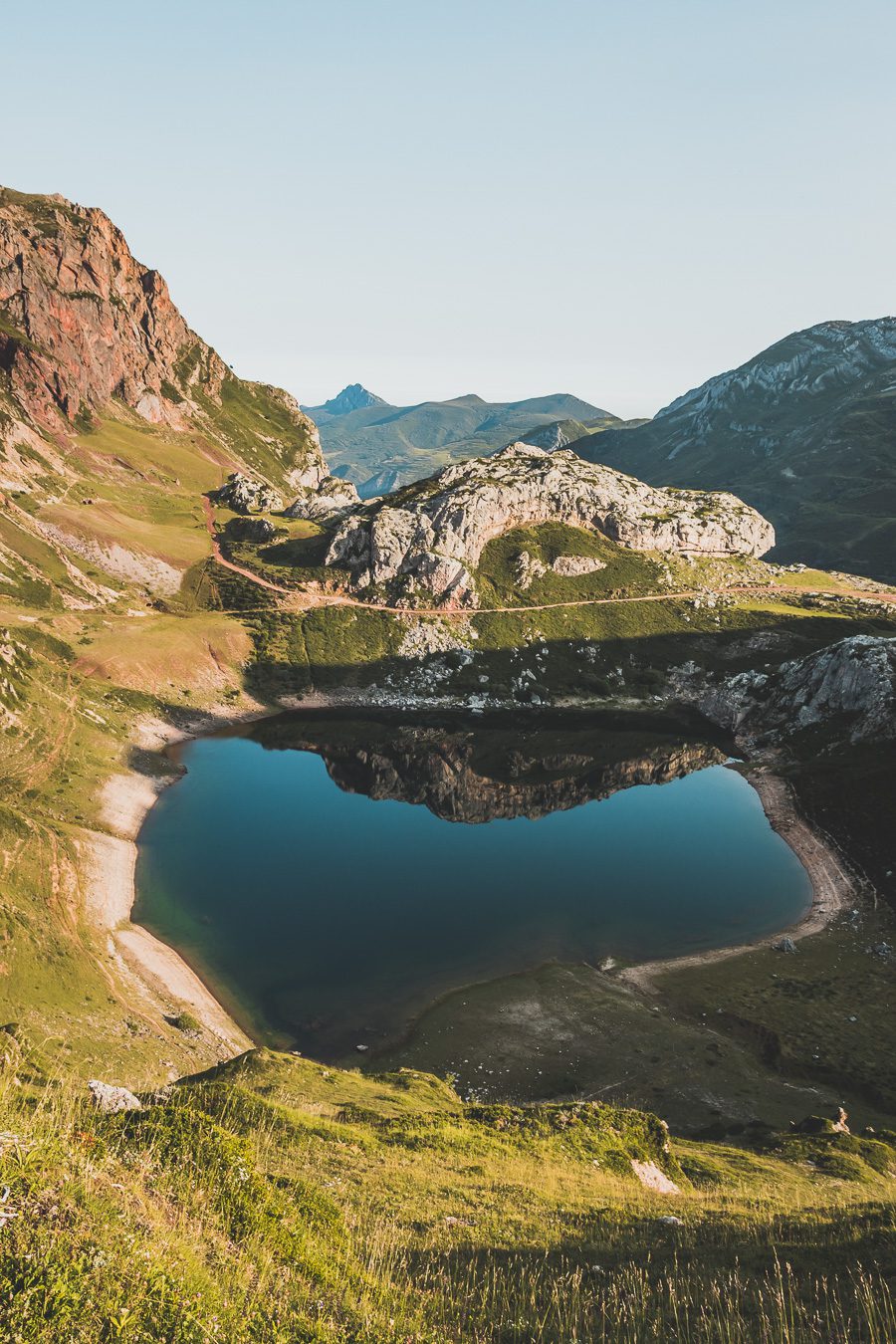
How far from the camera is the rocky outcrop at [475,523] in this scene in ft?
537

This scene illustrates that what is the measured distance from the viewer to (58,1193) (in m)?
9.76

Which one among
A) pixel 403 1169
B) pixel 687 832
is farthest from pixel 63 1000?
pixel 687 832

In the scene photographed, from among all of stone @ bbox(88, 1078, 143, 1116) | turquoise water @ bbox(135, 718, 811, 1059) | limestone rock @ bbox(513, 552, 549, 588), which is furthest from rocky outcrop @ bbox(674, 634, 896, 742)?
stone @ bbox(88, 1078, 143, 1116)

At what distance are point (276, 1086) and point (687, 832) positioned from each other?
73.2 meters

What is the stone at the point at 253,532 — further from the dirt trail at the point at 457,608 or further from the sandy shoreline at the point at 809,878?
the sandy shoreline at the point at 809,878

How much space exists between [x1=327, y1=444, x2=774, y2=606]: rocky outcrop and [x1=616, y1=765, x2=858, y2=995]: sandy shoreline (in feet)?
267

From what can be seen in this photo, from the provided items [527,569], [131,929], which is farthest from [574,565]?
[131,929]

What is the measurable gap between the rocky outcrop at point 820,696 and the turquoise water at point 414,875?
21.3 meters

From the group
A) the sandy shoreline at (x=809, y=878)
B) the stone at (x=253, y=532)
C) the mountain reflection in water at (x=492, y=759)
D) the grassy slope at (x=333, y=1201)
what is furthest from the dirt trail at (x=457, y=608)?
the grassy slope at (x=333, y=1201)

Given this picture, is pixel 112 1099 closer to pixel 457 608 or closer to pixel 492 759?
pixel 492 759

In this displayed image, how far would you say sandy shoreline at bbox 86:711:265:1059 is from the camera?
171 feet

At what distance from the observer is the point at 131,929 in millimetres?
62219

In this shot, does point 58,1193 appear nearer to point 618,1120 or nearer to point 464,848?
point 618,1120

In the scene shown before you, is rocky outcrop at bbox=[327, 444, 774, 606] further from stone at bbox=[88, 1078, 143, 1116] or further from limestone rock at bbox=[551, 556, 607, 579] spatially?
stone at bbox=[88, 1078, 143, 1116]
